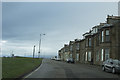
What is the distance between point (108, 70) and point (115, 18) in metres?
19.6

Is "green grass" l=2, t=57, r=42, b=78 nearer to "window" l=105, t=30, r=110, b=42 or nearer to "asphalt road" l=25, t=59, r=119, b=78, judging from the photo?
"asphalt road" l=25, t=59, r=119, b=78

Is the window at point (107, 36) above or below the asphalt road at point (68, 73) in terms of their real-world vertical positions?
above

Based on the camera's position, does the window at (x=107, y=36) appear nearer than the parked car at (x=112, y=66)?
No

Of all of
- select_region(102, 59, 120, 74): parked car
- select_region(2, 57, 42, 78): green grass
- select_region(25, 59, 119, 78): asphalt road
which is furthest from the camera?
select_region(102, 59, 120, 74): parked car

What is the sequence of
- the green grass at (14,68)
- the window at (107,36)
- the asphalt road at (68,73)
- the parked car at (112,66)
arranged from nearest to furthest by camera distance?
the green grass at (14,68), the asphalt road at (68,73), the parked car at (112,66), the window at (107,36)

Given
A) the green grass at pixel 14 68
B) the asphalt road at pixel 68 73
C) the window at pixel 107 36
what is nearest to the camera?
the green grass at pixel 14 68

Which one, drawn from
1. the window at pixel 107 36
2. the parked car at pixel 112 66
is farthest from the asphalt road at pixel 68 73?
the window at pixel 107 36

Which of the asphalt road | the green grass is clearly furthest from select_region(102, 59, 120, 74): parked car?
the green grass

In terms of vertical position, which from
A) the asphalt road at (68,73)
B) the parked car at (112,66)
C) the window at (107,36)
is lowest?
the asphalt road at (68,73)

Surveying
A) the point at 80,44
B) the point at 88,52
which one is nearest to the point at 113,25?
the point at 88,52

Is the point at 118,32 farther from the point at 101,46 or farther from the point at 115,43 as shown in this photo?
the point at 101,46

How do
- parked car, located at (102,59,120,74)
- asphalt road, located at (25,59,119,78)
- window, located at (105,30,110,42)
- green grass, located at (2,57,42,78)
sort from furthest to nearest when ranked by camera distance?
window, located at (105,30,110,42) < parked car, located at (102,59,120,74) < asphalt road, located at (25,59,119,78) < green grass, located at (2,57,42,78)

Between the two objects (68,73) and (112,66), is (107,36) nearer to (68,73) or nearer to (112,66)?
(112,66)

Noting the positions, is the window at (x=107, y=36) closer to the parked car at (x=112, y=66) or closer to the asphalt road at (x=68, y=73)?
the asphalt road at (x=68, y=73)
